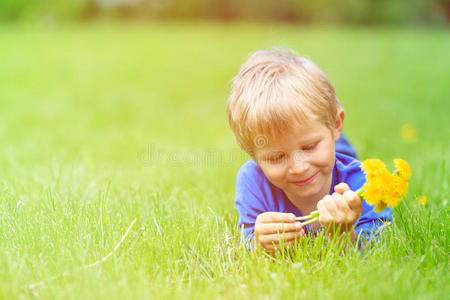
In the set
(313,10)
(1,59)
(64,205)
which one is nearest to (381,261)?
(64,205)

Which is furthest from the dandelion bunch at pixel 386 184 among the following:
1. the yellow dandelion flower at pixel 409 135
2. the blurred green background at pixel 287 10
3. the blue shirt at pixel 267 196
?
the blurred green background at pixel 287 10

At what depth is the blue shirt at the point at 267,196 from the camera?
218 cm

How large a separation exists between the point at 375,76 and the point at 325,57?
292cm

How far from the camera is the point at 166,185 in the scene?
290 cm

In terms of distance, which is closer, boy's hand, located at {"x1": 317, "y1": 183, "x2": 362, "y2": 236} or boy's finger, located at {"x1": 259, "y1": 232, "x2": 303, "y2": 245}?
boy's hand, located at {"x1": 317, "y1": 183, "x2": 362, "y2": 236}

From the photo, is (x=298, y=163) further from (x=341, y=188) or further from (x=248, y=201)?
(x=248, y=201)

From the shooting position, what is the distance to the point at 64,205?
2170 mm

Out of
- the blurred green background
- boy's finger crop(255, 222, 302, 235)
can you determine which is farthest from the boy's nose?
the blurred green background

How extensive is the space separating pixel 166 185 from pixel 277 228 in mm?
1155

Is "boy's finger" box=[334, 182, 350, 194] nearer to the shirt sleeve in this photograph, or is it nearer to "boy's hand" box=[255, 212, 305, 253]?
"boy's hand" box=[255, 212, 305, 253]

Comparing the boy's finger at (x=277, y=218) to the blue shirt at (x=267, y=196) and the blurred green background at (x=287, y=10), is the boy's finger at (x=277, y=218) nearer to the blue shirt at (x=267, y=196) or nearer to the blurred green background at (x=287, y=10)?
the blue shirt at (x=267, y=196)

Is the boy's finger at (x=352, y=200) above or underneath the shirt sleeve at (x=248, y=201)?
above

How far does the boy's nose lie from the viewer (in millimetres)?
1971

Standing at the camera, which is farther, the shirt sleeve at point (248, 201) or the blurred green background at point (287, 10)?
the blurred green background at point (287, 10)
